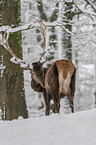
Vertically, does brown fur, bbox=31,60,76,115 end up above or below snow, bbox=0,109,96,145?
above

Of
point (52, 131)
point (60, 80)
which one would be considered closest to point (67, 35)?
point (60, 80)

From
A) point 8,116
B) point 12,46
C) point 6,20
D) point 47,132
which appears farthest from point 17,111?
point 47,132

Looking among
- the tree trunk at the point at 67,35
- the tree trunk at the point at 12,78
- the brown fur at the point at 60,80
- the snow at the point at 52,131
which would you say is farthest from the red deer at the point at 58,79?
the tree trunk at the point at 67,35

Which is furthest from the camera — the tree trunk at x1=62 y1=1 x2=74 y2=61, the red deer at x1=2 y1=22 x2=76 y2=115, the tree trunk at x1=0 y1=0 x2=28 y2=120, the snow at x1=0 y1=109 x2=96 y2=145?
the tree trunk at x1=62 y1=1 x2=74 y2=61

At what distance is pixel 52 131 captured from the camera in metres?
3.52

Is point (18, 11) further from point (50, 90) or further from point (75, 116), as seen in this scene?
point (75, 116)

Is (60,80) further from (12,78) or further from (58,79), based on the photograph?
(12,78)

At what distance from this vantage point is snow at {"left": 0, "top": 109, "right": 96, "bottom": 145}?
321cm

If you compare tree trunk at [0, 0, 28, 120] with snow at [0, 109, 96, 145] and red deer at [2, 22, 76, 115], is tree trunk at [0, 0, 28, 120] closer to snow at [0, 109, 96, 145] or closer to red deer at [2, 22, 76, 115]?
red deer at [2, 22, 76, 115]

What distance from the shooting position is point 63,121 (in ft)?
12.8

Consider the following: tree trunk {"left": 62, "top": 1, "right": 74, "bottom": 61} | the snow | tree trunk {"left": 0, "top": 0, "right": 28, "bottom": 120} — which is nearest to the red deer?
tree trunk {"left": 0, "top": 0, "right": 28, "bottom": 120}

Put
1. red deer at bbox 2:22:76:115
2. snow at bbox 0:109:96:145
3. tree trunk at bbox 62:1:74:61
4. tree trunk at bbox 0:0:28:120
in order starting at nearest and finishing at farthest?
snow at bbox 0:109:96:145 < red deer at bbox 2:22:76:115 < tree trunk at bbox 0:0:28:120 < tree trunk at bbox 62:1:74:61

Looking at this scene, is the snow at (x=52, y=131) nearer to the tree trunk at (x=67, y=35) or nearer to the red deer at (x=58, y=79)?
the red deer at (x=58, y=79)

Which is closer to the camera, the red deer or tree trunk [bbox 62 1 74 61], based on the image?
the red deer
